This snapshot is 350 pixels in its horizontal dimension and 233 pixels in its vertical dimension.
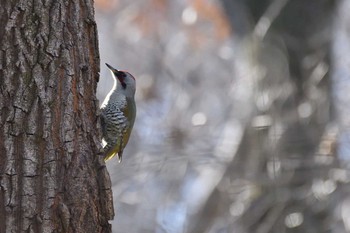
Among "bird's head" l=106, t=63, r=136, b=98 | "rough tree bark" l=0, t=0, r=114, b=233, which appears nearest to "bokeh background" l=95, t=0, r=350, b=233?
"bird's head" l=106, t=63, r=136, b=98

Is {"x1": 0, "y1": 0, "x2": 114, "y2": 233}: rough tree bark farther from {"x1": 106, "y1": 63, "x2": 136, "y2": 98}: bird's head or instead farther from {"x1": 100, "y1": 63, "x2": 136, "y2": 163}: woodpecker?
{"x1": 106, "y1": 63, "x2": 136, "y2": 98}: bird's head

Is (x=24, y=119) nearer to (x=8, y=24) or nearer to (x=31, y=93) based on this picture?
(x=31, y=93)

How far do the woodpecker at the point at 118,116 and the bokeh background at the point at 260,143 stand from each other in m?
2.11

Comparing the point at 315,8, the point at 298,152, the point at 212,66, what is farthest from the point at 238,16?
the point at 212,66

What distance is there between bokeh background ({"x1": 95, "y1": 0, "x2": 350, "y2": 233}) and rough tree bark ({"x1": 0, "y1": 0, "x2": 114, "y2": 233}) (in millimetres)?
4011

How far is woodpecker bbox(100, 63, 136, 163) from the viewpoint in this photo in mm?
5242

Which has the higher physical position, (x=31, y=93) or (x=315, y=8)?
(x=315, y=8)

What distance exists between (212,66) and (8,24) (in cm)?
830

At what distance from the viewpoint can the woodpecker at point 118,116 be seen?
524 cm

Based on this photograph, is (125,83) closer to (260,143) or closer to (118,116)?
(118,116)

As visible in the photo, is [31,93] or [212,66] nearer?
[31,93]

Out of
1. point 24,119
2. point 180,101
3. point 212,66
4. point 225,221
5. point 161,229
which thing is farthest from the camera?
point 212,66

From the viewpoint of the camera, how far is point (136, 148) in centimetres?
956

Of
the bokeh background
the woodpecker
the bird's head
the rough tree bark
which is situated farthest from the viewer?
the bokeh background
